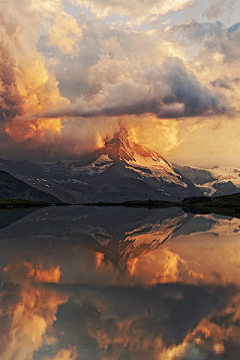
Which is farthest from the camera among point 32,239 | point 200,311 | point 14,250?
point 32,239

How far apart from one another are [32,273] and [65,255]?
30.4 feet

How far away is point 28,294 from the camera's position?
22.2 m

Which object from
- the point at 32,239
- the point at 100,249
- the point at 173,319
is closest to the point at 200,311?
the point at 173,319

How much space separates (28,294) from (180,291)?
10.8 meters

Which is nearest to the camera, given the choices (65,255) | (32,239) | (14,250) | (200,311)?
(200,311)

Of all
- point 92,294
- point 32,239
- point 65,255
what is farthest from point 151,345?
point 32,239

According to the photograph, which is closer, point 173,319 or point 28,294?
point 173,319

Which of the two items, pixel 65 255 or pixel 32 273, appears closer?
pixel 32 273

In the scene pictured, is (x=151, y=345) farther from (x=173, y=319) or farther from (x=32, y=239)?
(x=32, y=239)

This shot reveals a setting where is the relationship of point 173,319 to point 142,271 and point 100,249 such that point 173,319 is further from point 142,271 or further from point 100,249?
point 100,249

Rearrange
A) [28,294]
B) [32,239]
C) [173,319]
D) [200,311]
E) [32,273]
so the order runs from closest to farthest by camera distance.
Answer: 1. [173,319]
2. [200,311]
3. [28,294]
4. [32,273]
5. [32,239]

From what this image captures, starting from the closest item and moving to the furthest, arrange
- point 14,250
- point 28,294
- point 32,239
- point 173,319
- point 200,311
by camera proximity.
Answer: point 173,319 < point 200,311 < point 28,294 < point 14,250 < point 32,239

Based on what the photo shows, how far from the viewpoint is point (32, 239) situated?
2067 inches

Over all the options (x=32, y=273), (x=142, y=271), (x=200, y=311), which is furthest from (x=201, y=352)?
(x=32, y=273)
